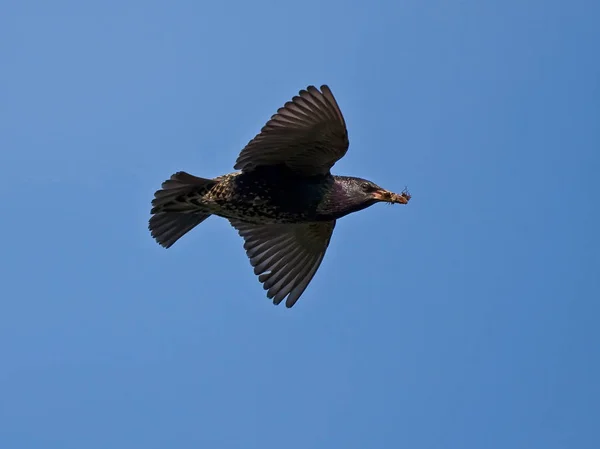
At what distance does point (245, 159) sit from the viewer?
1119 centimetres

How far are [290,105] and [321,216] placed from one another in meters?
1.35

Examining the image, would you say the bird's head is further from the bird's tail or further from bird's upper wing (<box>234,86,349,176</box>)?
the bird's tail

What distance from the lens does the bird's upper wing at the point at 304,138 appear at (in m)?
10.5

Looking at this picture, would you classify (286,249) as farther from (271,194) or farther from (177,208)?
(177,208)

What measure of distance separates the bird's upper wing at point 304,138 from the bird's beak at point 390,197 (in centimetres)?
60

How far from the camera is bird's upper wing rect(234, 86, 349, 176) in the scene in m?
10.5

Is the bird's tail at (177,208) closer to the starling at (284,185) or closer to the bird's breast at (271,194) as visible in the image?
the starling at (284,185)

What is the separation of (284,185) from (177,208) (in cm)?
119

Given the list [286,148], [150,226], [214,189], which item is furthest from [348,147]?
[150,226]

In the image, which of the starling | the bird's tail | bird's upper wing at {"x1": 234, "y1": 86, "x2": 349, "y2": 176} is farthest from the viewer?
the bird's tail

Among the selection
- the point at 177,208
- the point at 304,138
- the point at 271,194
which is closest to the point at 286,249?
the point at 271,194

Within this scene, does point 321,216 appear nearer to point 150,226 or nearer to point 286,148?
point 286,148

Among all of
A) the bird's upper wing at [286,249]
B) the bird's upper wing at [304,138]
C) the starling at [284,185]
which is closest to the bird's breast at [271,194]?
the starling at [284,185]

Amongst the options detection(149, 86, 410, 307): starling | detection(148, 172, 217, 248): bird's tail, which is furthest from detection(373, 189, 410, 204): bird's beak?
detection(148, 172, 217, 248): bird's tail
